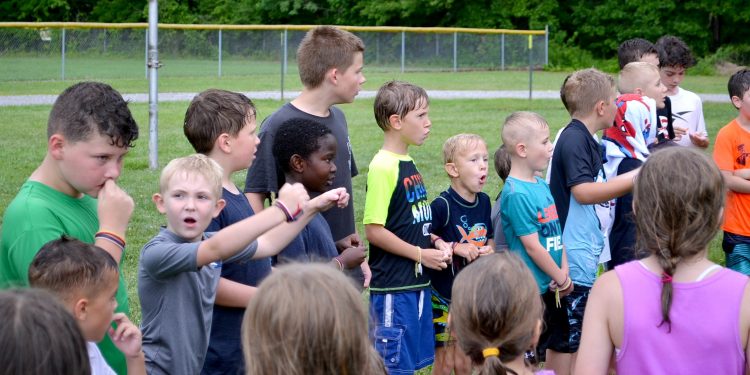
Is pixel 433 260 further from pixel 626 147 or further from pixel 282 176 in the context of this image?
pixel 626 147

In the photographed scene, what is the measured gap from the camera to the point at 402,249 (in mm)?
4797

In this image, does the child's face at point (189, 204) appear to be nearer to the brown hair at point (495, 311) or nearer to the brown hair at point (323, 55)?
the brown hair at point (495, 311)

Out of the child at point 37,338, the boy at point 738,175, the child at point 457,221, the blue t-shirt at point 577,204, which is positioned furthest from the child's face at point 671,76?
the child at point 37,338

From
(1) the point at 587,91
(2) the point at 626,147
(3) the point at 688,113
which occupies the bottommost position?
(2) the point at 626,147

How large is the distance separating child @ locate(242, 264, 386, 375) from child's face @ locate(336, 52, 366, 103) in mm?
2836

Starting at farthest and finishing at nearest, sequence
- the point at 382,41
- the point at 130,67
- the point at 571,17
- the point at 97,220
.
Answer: the point at 571,17, the point at 382,41, the point at 130,67, the point at 97,220

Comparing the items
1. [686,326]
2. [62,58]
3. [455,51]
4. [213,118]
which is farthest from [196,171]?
[455,51]

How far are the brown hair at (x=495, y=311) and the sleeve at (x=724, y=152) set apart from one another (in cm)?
415

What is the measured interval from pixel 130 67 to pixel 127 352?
22.2 metres

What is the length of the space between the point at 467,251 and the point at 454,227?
0.24m

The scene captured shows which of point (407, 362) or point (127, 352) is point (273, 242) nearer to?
point (127, 352)

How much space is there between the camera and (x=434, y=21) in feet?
151

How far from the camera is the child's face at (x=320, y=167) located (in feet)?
14.0

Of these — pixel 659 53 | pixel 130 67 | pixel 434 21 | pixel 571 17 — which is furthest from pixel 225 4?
pixel 659 53
